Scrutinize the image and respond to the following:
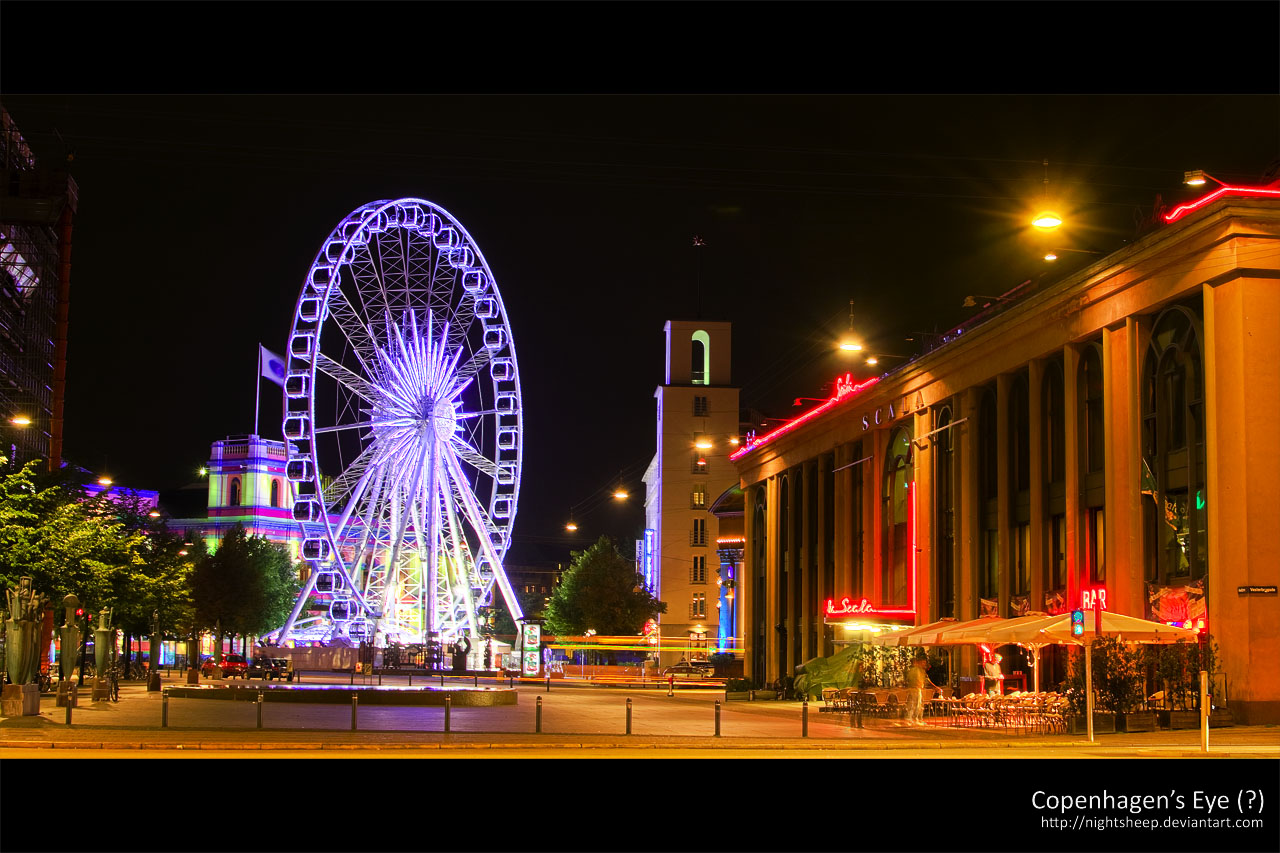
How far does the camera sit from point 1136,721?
102 ft

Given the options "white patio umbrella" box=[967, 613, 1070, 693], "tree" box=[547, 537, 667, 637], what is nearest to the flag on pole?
"tree" box=[547, 537, 667, 637]

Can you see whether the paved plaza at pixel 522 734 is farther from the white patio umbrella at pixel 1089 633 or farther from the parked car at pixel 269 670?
the parked car at pixel 269 670

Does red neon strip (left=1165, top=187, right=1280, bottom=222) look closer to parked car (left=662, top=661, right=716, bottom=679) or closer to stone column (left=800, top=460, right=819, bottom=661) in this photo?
stone column (left=800, top=460, right=819, bottom=661)

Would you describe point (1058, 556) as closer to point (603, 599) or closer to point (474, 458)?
point (474, 458)

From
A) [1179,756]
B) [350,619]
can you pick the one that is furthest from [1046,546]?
[350,619]

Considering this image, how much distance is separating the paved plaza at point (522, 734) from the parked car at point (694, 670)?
155 feet

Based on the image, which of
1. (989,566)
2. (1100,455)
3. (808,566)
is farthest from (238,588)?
(1100,455)

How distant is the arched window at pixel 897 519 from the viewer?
54594 millimetres

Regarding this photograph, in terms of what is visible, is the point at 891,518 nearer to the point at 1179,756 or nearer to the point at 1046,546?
the point at 1046,546

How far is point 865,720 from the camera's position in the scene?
36750mm

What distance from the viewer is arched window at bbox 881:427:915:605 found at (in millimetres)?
54594

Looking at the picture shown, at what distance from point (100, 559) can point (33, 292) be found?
33.4 meters

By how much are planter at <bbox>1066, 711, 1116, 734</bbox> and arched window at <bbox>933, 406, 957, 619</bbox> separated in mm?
18555

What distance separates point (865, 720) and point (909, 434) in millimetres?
19534
